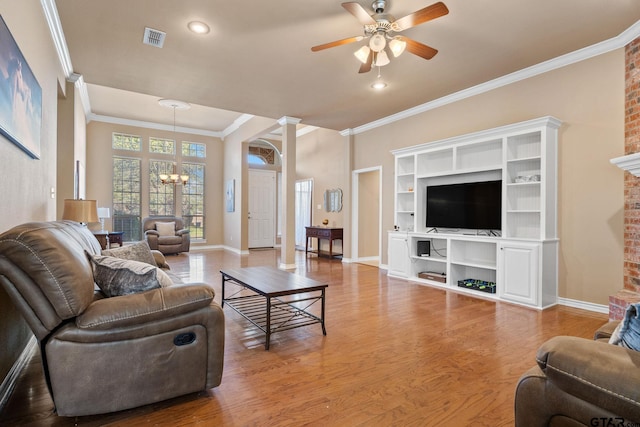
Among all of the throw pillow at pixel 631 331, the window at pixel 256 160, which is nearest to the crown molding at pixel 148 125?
the window at pixel 256 160

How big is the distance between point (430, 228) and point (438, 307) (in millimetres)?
1849

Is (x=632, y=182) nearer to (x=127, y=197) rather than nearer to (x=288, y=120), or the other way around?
(x=288, y=120)

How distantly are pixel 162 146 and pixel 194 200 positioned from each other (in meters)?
1.67

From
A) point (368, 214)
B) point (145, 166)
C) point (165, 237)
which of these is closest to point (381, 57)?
point (368, 214)

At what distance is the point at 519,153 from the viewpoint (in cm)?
440

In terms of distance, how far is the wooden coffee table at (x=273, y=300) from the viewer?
2.83 metres

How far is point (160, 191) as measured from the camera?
891 cm

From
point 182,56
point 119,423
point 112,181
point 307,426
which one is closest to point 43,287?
point 119,423

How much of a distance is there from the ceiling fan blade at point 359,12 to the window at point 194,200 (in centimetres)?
763

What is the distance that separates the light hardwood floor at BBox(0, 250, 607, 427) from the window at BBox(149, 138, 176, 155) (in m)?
6.35

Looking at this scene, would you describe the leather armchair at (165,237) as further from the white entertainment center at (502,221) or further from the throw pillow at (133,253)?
the white entertainment center at (502,221)

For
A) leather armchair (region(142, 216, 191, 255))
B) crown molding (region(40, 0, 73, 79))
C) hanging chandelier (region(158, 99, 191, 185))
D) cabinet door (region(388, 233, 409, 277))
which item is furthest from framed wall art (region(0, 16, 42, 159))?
leather armchair (region(142, 216, 191, 255))

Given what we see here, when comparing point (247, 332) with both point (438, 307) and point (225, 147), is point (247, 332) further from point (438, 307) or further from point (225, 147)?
point (225, 147)

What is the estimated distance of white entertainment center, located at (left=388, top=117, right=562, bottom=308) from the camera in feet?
13.0
